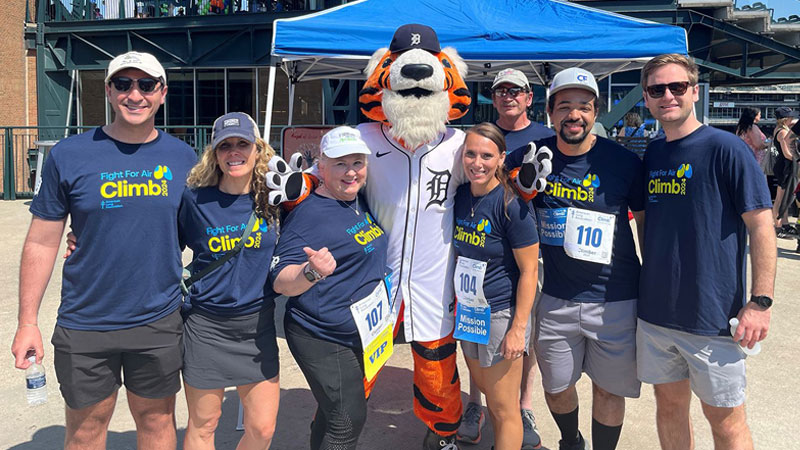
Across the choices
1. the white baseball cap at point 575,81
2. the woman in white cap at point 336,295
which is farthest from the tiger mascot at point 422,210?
the white baseball cap at point 575,81

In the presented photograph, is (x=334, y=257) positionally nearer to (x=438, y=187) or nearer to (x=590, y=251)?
(x=438, y=187)

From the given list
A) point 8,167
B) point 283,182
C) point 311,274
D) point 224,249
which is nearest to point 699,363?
point 311,274

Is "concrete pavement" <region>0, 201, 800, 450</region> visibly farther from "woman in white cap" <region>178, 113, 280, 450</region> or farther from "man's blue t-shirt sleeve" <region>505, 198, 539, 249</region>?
"man's blue t-shirt sleeve" <region>505, 198, 539, 249</region>

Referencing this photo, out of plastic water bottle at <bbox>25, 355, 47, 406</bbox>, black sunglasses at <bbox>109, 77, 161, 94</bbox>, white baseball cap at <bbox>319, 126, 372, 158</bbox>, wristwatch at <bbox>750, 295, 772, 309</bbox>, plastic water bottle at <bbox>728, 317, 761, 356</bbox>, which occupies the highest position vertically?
black sunglasses at <bbox>109, 77, 161, 94</bbox>

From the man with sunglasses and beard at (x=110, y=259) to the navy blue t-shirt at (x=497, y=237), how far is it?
122 cm

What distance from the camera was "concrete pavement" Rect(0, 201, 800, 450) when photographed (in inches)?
124

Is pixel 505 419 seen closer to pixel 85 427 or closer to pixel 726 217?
pixel 726 217

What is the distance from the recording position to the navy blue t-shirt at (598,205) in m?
2.53

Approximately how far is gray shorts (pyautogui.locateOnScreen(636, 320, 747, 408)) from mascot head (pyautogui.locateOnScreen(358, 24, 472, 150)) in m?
1.30

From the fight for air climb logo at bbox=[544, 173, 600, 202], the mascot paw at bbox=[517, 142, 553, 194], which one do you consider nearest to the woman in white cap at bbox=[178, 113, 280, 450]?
the mascot paw at bbox=[517, 142, 553, 194]

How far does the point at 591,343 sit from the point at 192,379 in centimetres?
172

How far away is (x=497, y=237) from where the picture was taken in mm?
2523

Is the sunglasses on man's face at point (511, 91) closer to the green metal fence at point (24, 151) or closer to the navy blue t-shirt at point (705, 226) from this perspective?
the navy blue t-shirt at point (705, 226)

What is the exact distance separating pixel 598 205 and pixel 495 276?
536 millimetres
